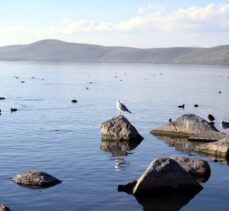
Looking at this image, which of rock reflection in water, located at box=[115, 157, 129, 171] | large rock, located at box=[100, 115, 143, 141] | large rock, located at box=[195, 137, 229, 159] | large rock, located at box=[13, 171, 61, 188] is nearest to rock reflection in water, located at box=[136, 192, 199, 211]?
large rock, located at box=[13, 171, 61, 188]

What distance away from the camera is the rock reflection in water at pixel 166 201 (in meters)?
24.0

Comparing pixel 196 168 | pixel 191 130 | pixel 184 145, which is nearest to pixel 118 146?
pixel 184 145

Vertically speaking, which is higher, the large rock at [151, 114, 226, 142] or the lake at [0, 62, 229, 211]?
the large rock at [151, 114, 226, 142]

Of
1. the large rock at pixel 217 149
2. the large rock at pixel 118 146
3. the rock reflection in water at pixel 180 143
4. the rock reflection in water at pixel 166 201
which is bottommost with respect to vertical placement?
the rock reflection in water at pixel 166 201

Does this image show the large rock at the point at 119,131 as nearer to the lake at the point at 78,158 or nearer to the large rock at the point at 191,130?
the lake at the point at 78,158

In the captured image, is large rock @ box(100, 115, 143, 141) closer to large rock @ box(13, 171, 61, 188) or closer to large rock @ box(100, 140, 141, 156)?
large rock @ box(100, 140, 141, 156)

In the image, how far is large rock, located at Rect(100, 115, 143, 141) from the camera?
132 ft

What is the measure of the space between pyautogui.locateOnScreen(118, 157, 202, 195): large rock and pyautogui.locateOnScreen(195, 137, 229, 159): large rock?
27.4ft

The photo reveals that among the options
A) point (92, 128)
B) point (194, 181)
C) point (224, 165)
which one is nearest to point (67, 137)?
point (92, 128)

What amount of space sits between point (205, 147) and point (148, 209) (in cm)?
1314

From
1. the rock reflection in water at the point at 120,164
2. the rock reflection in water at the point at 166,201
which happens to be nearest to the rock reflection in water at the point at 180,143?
the rock reflection in water at the point at 120,164

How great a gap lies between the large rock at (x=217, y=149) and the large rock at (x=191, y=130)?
4.10m

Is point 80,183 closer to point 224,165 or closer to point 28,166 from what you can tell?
point 28,166

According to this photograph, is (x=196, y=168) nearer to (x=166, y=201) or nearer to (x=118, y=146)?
(x=166, y=201)
